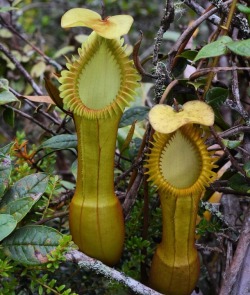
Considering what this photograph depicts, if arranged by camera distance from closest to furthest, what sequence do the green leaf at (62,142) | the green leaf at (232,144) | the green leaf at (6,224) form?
the green leaf at (6,224) → the green leaf at (232,144) → the green leaf at (62,142)

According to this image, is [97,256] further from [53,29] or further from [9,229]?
[53,29]

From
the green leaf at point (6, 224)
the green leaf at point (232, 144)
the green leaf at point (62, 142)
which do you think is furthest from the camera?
the green leaf at point (62, 142)

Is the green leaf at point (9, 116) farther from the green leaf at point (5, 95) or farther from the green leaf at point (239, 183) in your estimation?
the green leaf at point (239, 183)

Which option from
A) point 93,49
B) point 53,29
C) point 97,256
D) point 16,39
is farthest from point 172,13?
point 53,29

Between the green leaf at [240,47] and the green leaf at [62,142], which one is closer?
the green leaf at [240,47]

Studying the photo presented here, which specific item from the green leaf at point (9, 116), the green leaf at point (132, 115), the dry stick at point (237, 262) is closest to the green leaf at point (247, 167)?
the dry stick at point (237, 262)

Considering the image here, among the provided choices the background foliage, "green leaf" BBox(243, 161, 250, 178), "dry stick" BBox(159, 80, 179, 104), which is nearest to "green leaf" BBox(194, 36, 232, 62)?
the background foliage
